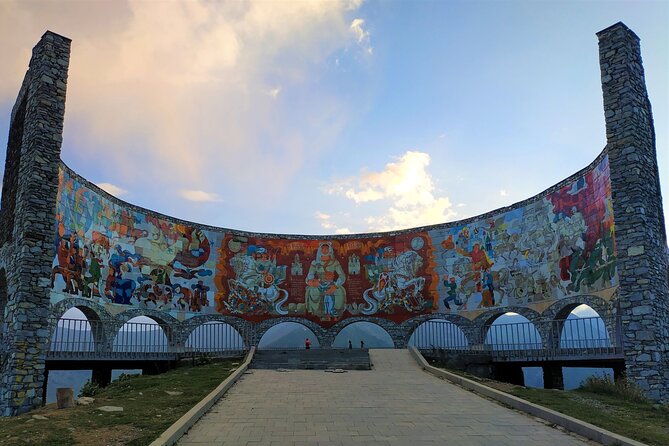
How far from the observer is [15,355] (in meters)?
16.5

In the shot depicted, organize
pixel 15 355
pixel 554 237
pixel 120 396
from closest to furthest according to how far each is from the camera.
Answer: pixel 120 396 → pixel 15 355 → pixel 554 237

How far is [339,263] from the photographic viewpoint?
34000 mm

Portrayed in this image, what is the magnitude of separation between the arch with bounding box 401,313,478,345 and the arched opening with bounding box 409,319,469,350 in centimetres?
14

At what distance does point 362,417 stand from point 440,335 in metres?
20.9

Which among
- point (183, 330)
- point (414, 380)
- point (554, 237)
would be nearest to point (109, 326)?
point (183, 330)

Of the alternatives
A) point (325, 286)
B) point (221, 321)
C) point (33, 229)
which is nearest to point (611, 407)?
point (33, 229)

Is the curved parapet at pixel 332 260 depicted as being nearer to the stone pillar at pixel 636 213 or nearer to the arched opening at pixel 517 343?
the stone pillar at pixel 636 213

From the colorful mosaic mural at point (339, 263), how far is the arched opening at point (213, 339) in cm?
119

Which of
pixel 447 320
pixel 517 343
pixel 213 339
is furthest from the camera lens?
pixel 447 320

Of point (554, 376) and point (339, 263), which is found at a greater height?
point (339, 263)

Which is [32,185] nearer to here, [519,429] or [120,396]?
[120,396]

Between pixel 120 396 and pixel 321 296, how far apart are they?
20.6 metres

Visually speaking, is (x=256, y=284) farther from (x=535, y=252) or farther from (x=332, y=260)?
(x=535, y=252)

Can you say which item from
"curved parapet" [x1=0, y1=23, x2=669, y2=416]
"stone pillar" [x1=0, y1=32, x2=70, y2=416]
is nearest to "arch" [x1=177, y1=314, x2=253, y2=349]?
"curved parapet" [x1=0, y1=23, x2=669, y2=416]
